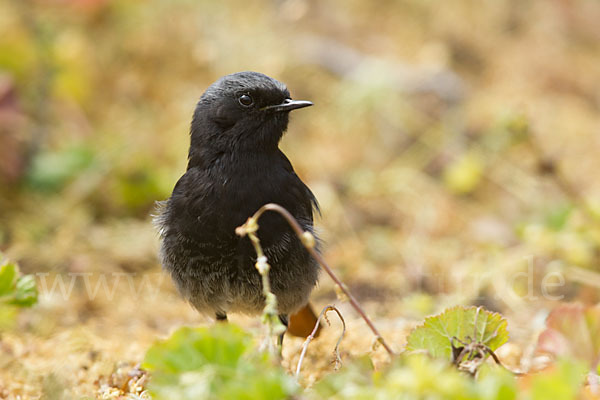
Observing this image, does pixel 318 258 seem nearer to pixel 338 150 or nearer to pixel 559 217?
pixel 559 217

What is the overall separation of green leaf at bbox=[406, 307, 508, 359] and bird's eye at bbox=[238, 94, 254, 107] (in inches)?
58.6

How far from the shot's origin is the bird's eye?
3178 mm

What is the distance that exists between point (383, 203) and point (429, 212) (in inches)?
18.8

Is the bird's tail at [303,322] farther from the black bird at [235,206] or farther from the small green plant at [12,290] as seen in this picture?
the small green plant at [12,290]

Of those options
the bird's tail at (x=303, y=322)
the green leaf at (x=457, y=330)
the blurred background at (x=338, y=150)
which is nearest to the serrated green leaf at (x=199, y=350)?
the green leaf at (x=457, y=330)

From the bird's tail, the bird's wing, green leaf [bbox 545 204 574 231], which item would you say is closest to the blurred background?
green leaf [bbox 545 204 574 231]

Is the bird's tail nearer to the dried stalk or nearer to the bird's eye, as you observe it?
the bird's eye

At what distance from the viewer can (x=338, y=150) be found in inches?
251

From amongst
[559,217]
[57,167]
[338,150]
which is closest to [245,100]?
[559,217]

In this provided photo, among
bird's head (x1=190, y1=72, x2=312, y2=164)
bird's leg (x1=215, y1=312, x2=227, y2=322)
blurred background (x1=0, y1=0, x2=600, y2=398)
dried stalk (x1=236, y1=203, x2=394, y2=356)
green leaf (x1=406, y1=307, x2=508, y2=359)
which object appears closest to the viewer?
dried stalk (x1=236, y1=203, x2=394, y2=356)

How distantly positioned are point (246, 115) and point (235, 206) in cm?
52

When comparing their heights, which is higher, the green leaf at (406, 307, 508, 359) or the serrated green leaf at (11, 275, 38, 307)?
the serrated green leaf at (11, 275, 38, 307)

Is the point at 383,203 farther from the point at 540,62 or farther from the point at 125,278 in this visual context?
the point at 540,62

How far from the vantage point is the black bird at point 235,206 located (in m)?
2.87
